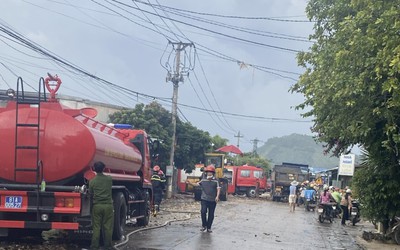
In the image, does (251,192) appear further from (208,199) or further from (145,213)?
(208,199)

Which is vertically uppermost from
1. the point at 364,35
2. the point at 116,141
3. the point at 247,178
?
the point at 364,35

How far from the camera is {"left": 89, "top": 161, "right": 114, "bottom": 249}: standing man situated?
36.0ft

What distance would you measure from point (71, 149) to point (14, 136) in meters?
1.12

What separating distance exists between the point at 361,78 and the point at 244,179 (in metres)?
38.3

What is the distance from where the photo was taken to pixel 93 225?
1116 cm

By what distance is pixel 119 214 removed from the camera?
13.5m

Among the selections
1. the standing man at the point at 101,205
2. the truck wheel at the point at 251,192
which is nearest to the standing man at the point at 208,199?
the standing man at the point at 101,205

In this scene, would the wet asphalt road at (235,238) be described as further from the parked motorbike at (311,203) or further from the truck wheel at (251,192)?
the truck wheel at (251,192)

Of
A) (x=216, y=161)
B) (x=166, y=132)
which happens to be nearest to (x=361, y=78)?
(x=166, y=132)

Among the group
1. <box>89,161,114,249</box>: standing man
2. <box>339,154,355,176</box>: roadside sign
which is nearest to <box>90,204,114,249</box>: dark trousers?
<box>89,161,114,249</box>: standing man

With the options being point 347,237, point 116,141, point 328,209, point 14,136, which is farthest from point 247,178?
point 14,136

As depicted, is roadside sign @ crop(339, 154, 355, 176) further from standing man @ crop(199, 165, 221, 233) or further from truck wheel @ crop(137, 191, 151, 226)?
standing man @ crop(199, 165, 221, 233)

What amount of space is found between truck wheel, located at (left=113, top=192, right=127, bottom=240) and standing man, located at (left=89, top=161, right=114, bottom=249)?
6.84 ft

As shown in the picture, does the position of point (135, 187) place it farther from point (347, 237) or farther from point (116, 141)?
point (347, 237)
